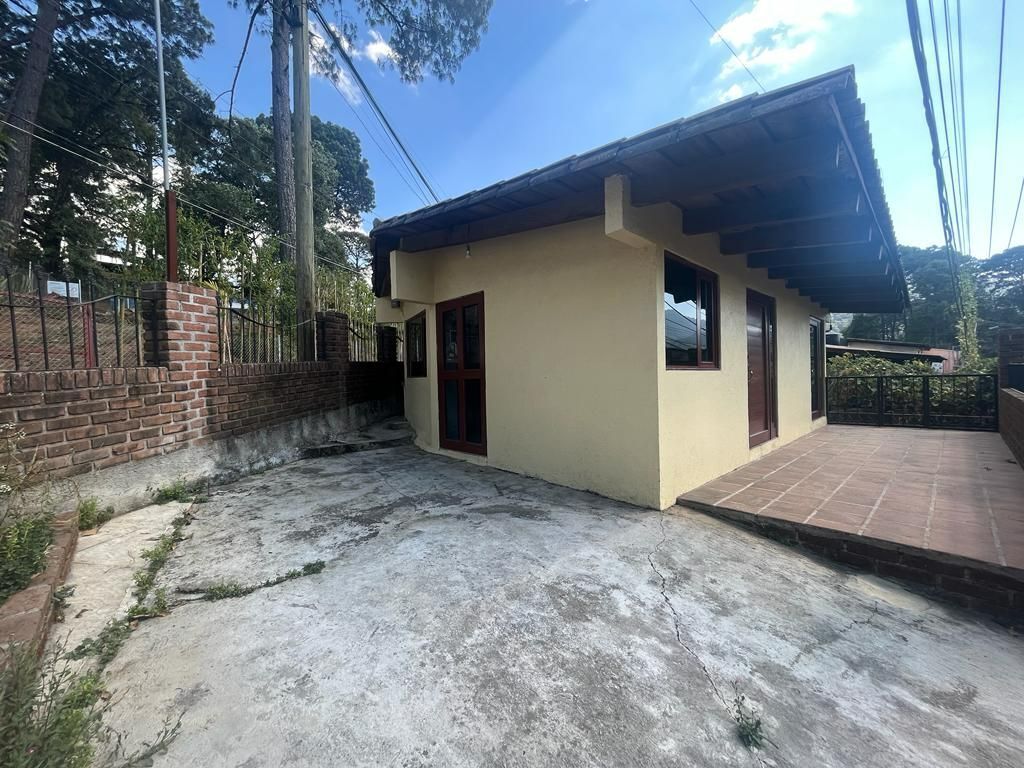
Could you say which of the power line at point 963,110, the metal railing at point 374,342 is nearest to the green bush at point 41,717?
the metal railing at point 374,342

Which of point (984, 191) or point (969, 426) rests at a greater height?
point (984, 191)

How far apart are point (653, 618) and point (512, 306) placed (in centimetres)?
333

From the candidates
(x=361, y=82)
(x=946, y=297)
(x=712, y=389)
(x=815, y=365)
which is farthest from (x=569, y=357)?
(x=946, y=297)

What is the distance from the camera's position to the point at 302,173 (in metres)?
6.69

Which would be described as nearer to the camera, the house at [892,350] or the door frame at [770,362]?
the door frame at [770,362]

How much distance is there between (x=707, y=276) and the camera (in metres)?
4.59

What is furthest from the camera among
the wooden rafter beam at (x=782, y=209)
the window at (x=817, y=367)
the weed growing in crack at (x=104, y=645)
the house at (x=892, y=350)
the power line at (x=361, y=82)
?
the house at (x=892, y=350)

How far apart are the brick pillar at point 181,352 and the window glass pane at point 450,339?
8.44 feet

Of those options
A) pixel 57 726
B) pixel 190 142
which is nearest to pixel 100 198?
pixel 190 142

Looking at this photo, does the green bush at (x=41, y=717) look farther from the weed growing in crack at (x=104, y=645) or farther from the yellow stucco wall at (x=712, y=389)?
the yellow stucco wall at (x=712, y=389)

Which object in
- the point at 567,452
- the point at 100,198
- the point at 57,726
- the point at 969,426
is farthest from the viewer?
the point at 100,198

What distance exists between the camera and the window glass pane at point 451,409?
5695 mm

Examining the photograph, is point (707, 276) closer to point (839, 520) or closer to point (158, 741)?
point (839, 520)

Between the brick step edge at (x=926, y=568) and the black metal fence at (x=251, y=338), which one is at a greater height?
the black metal fence at (x=251, y=338)
